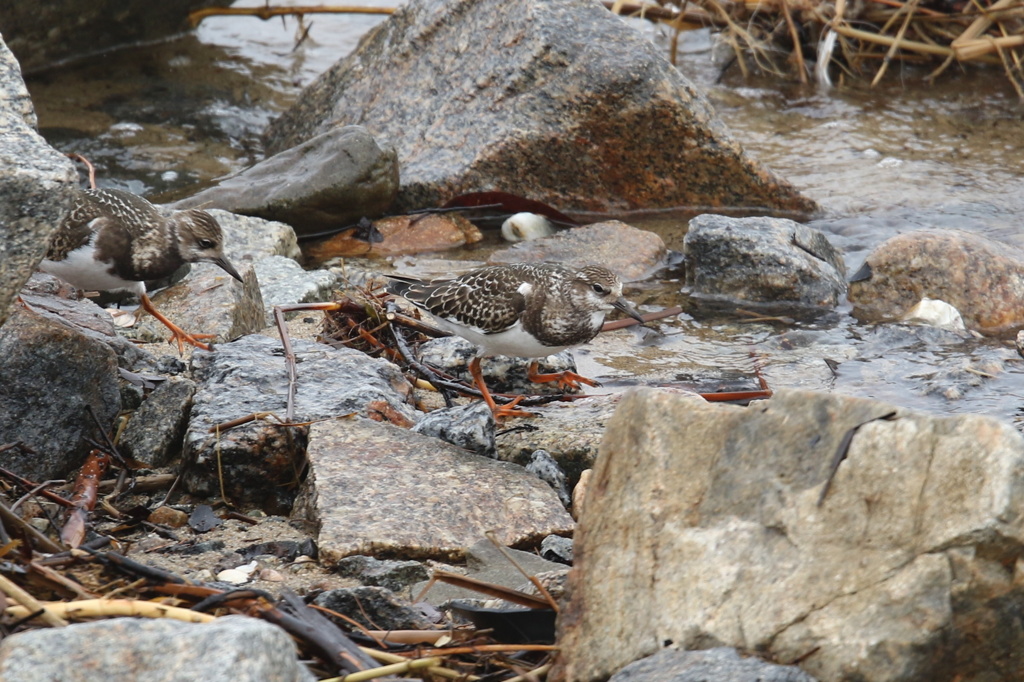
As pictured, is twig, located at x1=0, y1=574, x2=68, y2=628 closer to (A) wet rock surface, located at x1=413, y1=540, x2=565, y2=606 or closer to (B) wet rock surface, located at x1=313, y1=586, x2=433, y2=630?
(B) wet rock surface, located at x1=313, y1=586, x2=433, y2=630

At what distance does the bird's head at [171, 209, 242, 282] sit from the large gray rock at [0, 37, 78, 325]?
2.78m

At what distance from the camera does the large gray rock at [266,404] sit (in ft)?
12.9

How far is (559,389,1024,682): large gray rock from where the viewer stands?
2301 mm

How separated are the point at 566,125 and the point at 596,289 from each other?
121 inches

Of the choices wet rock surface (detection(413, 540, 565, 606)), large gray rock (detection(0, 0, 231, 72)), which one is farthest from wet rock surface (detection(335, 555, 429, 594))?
large gray rock (detection(0, 0, 231, 72))

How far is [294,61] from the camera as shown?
11.5 meters

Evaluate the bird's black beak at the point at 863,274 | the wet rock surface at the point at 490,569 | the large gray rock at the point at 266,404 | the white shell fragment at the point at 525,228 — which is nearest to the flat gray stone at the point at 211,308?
the large gray rock at the point at 266,404

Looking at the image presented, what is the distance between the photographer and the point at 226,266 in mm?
5805

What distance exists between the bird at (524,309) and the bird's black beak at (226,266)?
1021mm

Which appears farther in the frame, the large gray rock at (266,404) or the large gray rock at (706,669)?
the large gray rock at (266,404)

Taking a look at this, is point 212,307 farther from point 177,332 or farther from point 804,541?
point 804,541

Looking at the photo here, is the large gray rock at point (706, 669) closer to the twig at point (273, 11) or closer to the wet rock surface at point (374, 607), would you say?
the wet rock surface at point (374, 607)

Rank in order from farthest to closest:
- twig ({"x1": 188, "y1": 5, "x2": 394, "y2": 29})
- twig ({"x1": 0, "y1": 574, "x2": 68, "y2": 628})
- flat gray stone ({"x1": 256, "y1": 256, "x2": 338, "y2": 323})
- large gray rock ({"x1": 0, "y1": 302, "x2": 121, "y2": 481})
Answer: twig ({"x1": 188, "y1": 5, "x2": 394, "y2": 29}), flat gray stone ({"x1": 256, "y1": 256, "x2": 338, "y2": 323}), large gray rock ({"x1": 0, "y1": 302, "x2": 121, "y2": 481}), twig ({"x1": 0, "y1": 574, "x2": 68, "y2": 628})

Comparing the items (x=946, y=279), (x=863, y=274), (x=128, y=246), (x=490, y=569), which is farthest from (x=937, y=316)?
(x=128, y=246)
